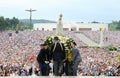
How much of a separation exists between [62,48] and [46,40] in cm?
58

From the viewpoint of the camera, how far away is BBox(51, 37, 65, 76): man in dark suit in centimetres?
1347

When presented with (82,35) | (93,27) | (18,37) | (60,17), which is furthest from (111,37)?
(60,17)

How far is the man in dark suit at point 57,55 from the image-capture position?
44.2 feet

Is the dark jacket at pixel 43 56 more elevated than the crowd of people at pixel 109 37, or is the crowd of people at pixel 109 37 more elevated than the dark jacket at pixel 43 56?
the dark jacket at pixel 43 56

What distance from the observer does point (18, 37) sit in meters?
76.4

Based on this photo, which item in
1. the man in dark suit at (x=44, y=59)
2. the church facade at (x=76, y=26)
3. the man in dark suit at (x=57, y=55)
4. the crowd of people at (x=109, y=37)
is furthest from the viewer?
the church facade at (x=76, y=26)

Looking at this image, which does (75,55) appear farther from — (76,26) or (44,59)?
(76,26)

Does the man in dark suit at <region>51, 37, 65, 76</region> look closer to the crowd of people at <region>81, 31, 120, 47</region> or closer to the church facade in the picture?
the crowd of people at <region>81, 31, 120, 47</region>

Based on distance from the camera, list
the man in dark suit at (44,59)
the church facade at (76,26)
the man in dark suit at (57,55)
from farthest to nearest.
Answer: the church facade at (76,26), the man in dark suit at (44,59), the man in dark suit at (57,55)

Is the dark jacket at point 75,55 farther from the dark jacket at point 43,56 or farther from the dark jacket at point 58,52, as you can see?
the dark jacket at point 43,56

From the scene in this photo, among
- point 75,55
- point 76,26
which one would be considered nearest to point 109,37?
point 76,26

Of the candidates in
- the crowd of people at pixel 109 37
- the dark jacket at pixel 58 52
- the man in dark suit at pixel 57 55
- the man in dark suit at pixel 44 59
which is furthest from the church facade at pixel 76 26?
the dark jacket at pixel 58 52

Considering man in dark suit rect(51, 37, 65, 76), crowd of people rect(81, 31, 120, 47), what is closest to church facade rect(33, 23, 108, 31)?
crowd of people rect(81, 31, 120, 47)

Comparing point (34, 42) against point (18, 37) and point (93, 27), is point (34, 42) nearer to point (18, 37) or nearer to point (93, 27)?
point (18, 37)
